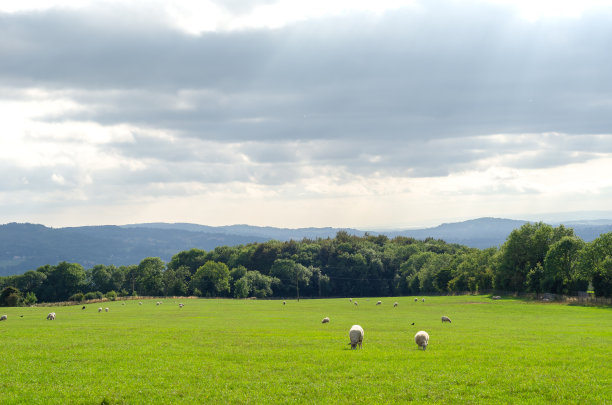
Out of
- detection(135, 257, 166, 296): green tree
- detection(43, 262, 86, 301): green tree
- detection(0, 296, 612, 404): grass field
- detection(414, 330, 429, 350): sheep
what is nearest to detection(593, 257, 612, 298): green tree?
detection(0, 296, 612, 404): grass field

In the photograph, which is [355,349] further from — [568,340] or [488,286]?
[488,286]

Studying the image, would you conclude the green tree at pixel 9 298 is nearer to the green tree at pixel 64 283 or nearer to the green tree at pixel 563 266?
the green tree at pixel 64 283

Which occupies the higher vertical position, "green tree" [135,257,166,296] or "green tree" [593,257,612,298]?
"green tree" [593,257,612,298]

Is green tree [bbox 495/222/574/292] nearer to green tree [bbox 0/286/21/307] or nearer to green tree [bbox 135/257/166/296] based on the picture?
green tree [bbox 135/257/166/296]

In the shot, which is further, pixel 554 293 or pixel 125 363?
pixel 554 293

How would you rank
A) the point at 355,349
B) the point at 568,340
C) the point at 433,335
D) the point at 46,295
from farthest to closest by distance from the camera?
the point at 46,295, the point at 433,335, the point at 568,340, the point at 355,349

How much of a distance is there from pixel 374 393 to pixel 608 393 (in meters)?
8.79

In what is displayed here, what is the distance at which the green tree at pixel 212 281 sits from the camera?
554 feet

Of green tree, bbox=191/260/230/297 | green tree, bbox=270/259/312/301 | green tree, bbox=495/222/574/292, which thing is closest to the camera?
green tree, bbox=495/222/574/292

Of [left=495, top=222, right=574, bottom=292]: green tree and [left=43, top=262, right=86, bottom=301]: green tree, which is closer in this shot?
[left=495, top=222, right=574, bottom=292]: green tree

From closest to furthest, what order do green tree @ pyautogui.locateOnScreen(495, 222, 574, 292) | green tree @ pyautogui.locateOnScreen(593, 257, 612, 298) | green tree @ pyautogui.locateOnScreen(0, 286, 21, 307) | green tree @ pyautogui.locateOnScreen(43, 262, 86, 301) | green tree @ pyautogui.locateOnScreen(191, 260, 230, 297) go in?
1. green tree @ pyautogui.locateOnScreen(593, 257, 612, 298)
2. green tree @ pyautogui.locateOnScreen(495, 222, 574, 292)
3. green tree @ pyautogui.locateOnScreen(0, 286, 21, 307)
4. green tree @ pyautogui.locateOnScreen(191, 260, 230, 297)
5. green tree @ pyautogui.locateOnScreen(43, 262, 86, 301)

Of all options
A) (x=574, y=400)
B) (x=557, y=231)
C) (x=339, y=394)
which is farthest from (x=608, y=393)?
(x=557, y=231)

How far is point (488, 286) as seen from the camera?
131125 mm

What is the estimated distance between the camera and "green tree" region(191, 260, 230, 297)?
554 ft
